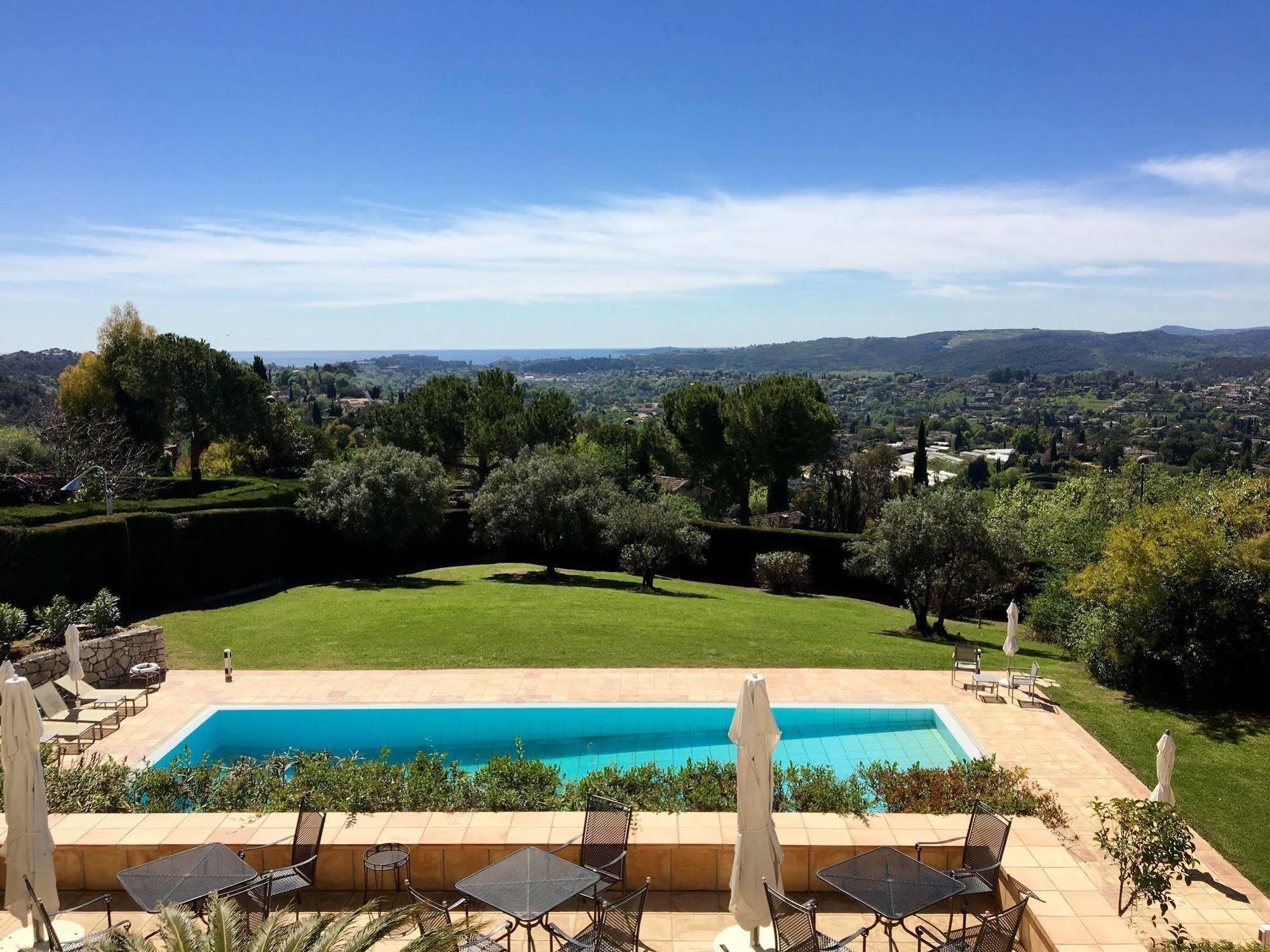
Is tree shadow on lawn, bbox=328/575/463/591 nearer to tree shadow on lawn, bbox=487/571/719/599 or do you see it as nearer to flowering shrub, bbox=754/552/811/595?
tree shadow on lawn, bbox=487/571/719/599

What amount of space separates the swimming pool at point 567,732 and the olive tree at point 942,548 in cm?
735

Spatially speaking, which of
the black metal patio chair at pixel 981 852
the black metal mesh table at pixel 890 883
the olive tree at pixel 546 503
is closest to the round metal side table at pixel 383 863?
the black metal mesh table at pixel 890 883

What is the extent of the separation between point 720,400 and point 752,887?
39.6 metres

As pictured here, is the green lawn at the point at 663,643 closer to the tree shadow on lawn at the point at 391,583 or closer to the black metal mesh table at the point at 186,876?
the tree shadow on lawn at the point at 391,583

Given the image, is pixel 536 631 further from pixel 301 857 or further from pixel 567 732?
pixel 301 857

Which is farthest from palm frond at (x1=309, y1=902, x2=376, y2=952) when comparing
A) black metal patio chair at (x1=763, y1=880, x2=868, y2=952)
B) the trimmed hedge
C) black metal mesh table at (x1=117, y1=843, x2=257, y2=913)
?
the trimmed hedge

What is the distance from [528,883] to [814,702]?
9.14 m

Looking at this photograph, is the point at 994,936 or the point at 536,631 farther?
the point at 536,631

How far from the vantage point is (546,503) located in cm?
2945

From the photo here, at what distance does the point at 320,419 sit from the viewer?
131 meters

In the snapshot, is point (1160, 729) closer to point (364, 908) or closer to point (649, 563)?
point (364, 908)

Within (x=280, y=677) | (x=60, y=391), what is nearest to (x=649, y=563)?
(x=280, y=677)

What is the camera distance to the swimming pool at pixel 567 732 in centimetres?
1348

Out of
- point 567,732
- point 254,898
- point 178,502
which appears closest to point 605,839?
point 254,898
